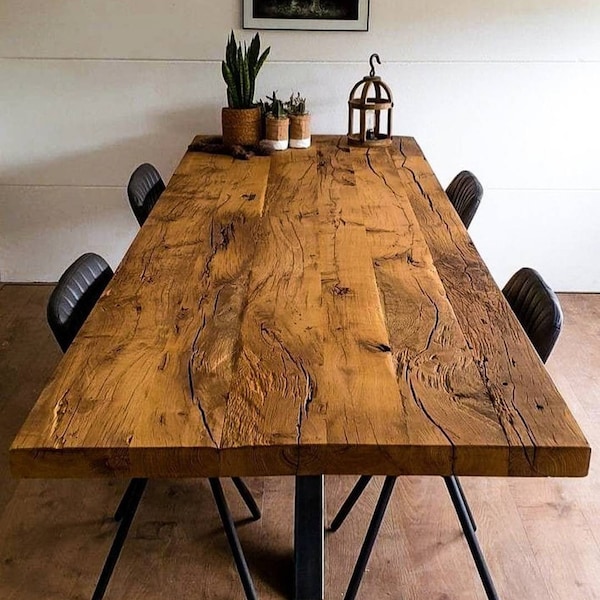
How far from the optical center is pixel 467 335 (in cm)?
167

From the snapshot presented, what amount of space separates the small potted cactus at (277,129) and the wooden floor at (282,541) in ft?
4.18

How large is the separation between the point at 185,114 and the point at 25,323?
1.12m

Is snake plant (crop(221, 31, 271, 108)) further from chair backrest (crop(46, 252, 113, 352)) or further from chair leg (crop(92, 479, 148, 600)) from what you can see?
chair leg (crop(92, 479, 148, 600))

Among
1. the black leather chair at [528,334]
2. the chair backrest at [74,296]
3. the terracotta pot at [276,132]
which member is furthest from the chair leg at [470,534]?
the terracotta pot at [276,132]

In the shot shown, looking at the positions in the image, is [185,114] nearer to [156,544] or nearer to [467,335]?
[156,544]

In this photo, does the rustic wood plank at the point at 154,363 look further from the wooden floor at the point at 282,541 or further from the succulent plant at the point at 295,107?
the succulent plant at the point at 295,107

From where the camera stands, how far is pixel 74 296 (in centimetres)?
193

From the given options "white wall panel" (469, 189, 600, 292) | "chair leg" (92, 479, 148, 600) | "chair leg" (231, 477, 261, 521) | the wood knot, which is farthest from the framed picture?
"chair leg" (92, 479, 148, 600)

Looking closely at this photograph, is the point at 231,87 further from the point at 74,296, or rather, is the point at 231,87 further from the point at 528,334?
the point at 528,334

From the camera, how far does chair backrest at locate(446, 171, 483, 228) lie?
9.03ft

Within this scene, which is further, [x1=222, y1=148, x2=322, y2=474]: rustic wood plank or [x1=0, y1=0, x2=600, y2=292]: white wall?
[x1=0, y1=0, x2=600, y2=292]: white wall

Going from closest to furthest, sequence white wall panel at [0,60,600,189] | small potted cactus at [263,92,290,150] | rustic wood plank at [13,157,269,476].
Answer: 1. rustic wood plank at [13,157,269,476]
2. small potted cactus at [263,92,290,150]
3. white wall panel at [0,60,600,189]

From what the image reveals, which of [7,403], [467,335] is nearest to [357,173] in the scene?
[467,335]

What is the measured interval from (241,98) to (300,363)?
5.94 ft
